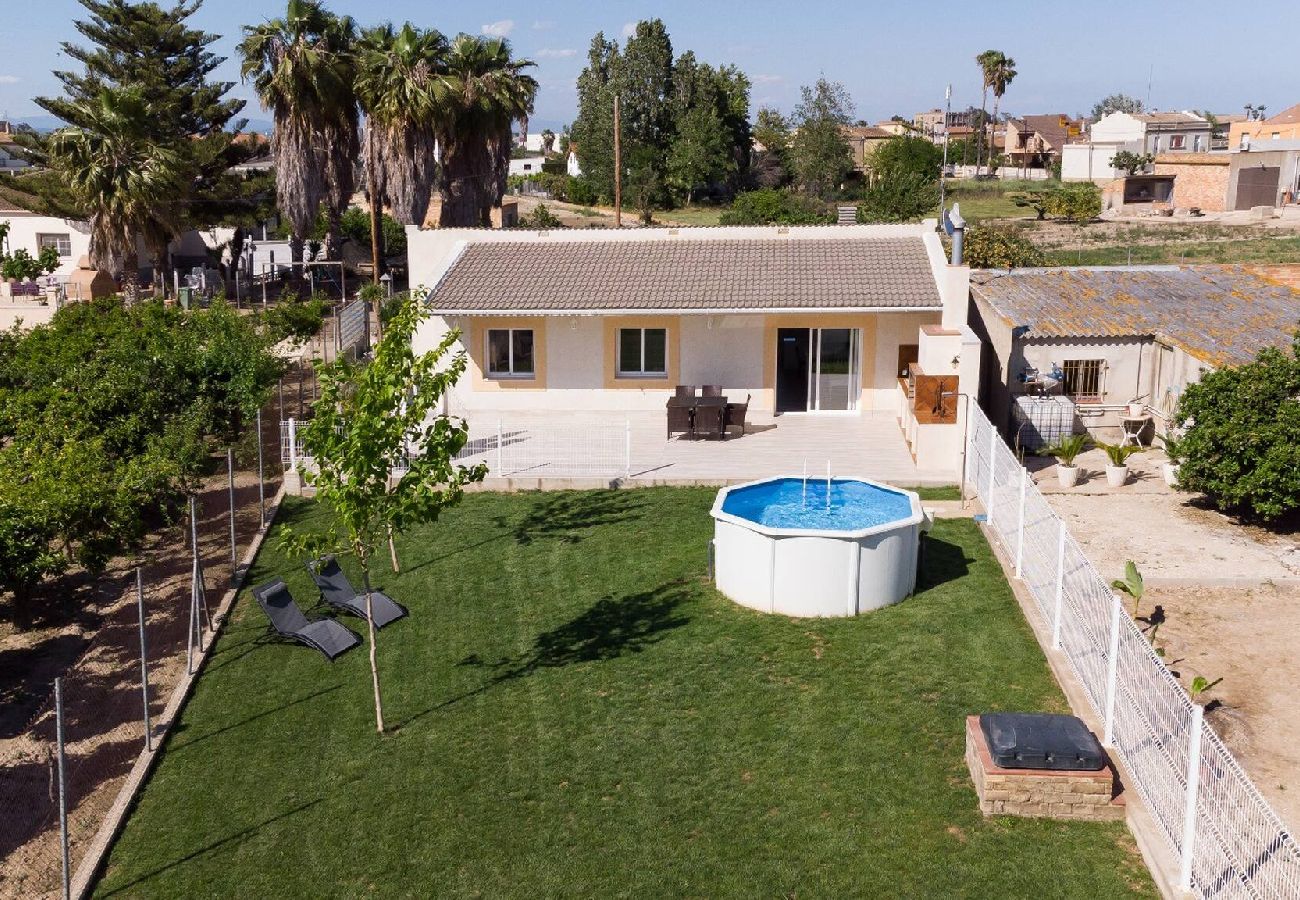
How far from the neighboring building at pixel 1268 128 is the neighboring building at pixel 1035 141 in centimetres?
1622

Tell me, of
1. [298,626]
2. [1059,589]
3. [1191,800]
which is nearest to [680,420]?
[298,626]

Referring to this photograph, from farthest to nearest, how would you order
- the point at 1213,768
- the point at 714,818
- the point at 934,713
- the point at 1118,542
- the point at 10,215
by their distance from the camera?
the point at 10,215 < the point at 1118,542 < the point at 934,713 < the point at 714,818 < the point at 1213,768

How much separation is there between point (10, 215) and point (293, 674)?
4587 centimetres

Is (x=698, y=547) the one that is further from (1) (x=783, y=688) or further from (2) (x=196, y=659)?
(2) (x=196, y=659)

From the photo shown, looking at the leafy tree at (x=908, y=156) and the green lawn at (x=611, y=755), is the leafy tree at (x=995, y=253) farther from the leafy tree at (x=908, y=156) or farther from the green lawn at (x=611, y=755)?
the leafy tree at (x=908, y=156)

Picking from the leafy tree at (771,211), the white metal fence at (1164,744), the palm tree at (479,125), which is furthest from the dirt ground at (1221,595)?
the leafy tree at (771,211)

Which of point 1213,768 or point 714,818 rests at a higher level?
point 1213,768

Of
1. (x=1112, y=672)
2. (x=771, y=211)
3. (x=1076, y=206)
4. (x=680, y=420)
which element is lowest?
(x=1112, y=672)

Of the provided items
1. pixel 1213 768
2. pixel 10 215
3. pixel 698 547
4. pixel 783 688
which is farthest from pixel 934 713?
pixel 10 215

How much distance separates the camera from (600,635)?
14.7 meters

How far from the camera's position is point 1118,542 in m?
17.9

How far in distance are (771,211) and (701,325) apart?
4129 cm

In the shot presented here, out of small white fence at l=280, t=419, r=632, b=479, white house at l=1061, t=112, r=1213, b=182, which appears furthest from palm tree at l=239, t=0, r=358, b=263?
white house at l=1061, t=112, r=1213, b=182

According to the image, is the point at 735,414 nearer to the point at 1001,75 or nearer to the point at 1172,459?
the point at 1172,459
